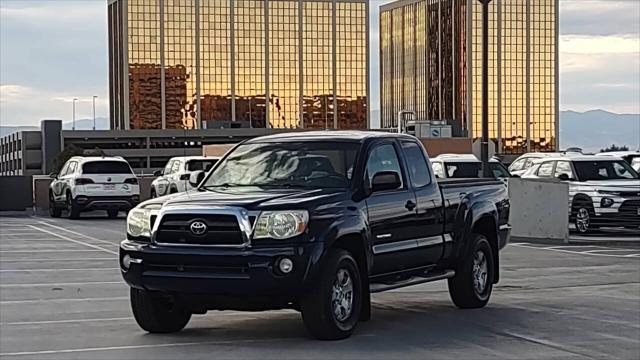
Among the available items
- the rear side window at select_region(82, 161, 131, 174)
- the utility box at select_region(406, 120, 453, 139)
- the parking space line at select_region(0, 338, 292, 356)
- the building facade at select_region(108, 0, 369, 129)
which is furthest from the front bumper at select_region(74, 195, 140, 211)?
the building facade at select_region(108, 0, 369, 129)

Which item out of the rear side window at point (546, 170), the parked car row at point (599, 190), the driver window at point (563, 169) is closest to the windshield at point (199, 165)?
the rear side window at point (546, 170)

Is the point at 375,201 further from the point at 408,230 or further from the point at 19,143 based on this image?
the point at 19,143

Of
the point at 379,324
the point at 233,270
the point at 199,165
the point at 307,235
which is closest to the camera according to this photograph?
the point at 233,270

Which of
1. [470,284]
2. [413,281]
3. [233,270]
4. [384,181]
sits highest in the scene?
[384,181]

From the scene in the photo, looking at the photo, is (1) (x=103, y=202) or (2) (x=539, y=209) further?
(1) (x=103, y=202)

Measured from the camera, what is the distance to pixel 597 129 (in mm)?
125438

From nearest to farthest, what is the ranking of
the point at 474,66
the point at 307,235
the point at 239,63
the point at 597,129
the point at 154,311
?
the point at 307,235
the point at 154,311
the point at 474,66
the point at 597,129
the point at 239,63

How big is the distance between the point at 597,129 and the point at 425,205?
117m

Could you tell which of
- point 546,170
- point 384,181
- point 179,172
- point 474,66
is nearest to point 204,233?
point 384,181

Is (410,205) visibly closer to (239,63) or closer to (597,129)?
(597,129)

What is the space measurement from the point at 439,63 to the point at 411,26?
5.97m

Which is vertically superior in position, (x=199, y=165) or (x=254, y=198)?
(x=254, y=198)

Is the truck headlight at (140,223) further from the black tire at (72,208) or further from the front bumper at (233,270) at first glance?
the black tire at (72,208)

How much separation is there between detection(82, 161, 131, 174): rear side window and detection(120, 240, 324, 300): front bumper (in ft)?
79.6
